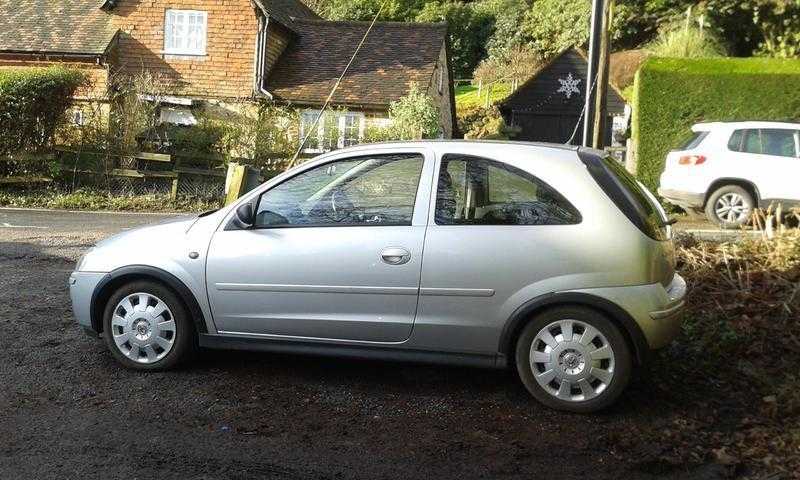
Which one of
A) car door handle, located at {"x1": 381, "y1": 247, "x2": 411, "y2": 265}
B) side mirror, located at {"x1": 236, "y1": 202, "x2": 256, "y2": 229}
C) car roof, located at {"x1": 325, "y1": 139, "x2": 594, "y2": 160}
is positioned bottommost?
car door handle, located at {"x1": 381, "y1": 247, "x2": 411, "y2": 265}

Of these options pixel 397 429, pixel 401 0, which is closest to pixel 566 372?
pixel 397 429

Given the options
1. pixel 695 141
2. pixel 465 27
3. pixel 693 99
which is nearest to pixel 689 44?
pixel 693 99

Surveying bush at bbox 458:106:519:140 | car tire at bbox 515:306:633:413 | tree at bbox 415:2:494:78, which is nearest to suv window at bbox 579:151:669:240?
car tire at bbox 515:306:633:413

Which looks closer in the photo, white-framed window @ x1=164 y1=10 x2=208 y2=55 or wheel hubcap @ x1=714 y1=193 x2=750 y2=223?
wheel hubcap @ x1=714 y1=193 x2=750 y2=223

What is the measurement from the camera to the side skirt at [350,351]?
524cm

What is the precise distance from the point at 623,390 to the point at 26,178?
1641 centimetres

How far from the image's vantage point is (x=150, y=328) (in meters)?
5.72

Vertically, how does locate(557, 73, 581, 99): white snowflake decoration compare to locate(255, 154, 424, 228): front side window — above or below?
above

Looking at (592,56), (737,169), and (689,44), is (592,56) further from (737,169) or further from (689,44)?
(689,44)

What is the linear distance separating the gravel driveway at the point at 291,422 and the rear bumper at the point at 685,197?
9373 mm

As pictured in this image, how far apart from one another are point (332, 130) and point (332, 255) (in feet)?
53.1

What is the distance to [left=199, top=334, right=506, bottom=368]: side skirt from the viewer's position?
17.2 feet

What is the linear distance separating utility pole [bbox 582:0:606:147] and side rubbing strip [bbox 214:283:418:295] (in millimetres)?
5575

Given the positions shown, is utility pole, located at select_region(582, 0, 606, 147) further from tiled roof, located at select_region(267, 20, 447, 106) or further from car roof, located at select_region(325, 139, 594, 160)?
tiled roof, located at select_region(267, 20, 447, 106)
